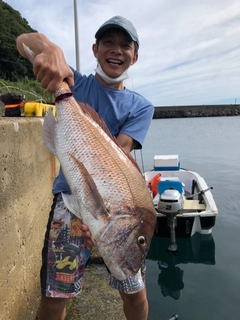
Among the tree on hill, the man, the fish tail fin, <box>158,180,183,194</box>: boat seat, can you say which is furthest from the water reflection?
the tree on hill

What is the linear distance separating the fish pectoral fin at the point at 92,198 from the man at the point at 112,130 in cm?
51

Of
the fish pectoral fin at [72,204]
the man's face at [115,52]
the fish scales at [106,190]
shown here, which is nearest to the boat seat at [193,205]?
the man's face at [115,52]

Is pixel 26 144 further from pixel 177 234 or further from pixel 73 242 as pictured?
pixel 177 234

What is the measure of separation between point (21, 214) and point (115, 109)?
4.36 ft

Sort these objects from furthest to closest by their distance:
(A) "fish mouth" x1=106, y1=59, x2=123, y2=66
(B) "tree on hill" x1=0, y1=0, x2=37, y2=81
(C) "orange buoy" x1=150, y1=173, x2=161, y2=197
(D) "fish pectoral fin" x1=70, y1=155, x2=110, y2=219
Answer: (B) "tree on hill" x1=0, y1=0, x2=37, y2=81 < (C) "orange buoy" x1=150, y1=173, x2=161, y2=197 < (A) "fish mouth" x1=106, y1=59, x2=123, y2=66 < (D) "fish pectoral fin" x1=70, y1=155, x2=110, y2=219

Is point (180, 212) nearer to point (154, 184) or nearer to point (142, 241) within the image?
point (154, 184)

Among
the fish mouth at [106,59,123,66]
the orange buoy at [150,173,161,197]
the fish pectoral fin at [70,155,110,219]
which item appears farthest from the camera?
the orange buoy at [150,173,161,197]

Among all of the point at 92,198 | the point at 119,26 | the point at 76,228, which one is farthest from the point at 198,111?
the point at 92,198

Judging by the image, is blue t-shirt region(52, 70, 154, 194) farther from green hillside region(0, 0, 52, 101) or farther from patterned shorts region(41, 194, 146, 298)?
green hillside region(0, 0, 52, 101)

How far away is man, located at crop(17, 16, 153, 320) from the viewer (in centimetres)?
241

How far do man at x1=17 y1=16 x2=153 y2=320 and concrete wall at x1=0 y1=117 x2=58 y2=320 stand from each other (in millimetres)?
316

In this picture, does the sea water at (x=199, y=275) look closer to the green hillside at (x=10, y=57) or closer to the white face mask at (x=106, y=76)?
the white face mask at (x=106, y=76)

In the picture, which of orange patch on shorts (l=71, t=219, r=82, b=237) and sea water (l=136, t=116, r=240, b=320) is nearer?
orange patch on shorts (l=71, t=219, r=82, b=237)

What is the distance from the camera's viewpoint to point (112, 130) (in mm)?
2600
